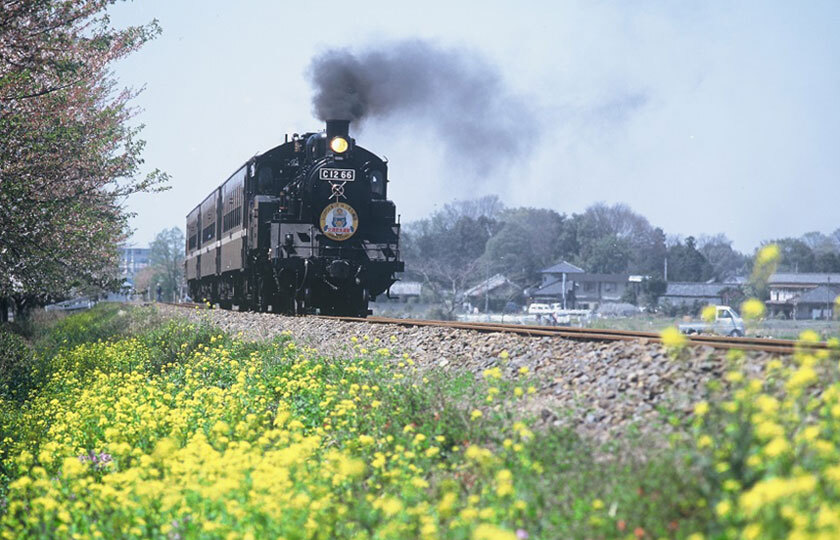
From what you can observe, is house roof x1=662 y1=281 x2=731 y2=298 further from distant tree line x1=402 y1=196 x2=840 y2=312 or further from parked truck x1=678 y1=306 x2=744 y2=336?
parked truck x1=678 y1=306 x2=744 y2=336

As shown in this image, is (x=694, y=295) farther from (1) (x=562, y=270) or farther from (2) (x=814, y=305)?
(1) (x=562, y=270)

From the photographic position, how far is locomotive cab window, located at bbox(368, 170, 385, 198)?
20.5 metres

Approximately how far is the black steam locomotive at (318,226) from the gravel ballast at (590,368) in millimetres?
6989

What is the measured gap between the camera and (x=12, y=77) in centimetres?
1349

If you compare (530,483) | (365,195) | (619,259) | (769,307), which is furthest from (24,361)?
(619,259)

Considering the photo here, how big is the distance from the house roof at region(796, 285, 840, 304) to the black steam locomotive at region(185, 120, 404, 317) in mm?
40127

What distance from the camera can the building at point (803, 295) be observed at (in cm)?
5559

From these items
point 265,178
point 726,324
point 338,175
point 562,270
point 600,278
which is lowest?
point 726,324

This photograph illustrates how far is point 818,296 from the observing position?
56812mm

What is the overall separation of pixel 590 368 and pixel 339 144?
483 inches

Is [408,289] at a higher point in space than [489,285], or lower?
lower

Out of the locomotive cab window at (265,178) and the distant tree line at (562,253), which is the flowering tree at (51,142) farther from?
the distant tree line at (562,253)

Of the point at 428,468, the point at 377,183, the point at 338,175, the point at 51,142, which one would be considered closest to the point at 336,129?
the point at 338,175

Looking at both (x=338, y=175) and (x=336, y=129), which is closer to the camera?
(x=338, y=175)
